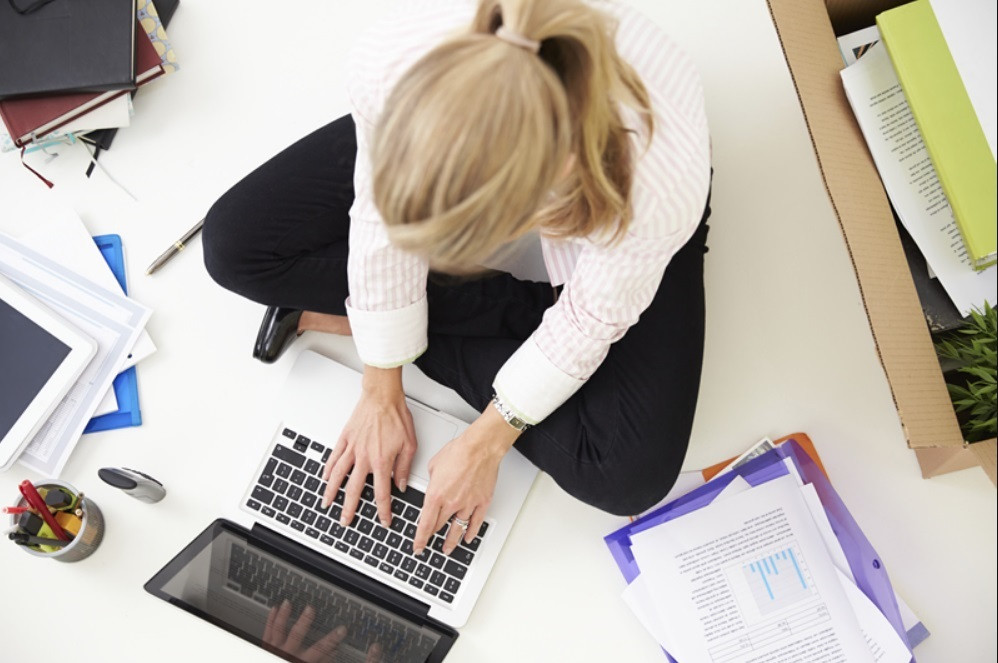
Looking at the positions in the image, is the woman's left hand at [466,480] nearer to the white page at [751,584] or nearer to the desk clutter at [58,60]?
the white page at [751,584]

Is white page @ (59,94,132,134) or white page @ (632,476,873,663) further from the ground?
white page @ (59,94,132,134)

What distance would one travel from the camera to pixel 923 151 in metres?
0.96

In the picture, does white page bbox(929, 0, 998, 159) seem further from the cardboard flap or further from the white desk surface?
the white desk surface

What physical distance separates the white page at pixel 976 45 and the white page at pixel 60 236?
1.03 metres

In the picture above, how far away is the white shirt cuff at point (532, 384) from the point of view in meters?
0.94

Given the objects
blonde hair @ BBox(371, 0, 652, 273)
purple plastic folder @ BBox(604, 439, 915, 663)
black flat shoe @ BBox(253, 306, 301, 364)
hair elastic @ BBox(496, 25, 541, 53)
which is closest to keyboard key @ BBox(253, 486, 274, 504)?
black flat shoe @ BBox(253, 306, 301, 364)

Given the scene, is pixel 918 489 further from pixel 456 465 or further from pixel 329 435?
pixel 329 435

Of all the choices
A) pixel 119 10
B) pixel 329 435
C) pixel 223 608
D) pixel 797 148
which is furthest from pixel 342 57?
pixel 223 608

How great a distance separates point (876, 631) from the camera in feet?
3.20

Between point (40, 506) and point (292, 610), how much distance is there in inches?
12.8

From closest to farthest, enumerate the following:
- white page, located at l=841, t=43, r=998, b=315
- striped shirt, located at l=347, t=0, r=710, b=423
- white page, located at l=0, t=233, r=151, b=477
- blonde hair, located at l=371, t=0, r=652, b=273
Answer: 1. blonde hair, located at l=371, t=0, r=652, b=273
2. striped shirt, located at l=347, t=0, r=710, b=423
3. white page, located at l=841, t=43, r=998, b=315
4. white page, located at l=0, t=233, r=151, b=477

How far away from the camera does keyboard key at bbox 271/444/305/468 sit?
3.43 ft

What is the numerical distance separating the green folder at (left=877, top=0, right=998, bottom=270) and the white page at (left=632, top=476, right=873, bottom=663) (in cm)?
38

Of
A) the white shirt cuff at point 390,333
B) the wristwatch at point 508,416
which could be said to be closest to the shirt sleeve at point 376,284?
the white shirt cuff at point 390,333
